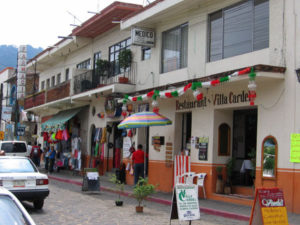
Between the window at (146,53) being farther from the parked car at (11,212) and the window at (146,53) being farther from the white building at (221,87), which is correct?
the parked car at (11,212)

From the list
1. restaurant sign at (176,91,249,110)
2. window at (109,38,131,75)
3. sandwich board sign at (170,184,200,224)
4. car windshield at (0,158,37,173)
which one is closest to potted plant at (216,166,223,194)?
restaurant sign at (176,91,249,110)

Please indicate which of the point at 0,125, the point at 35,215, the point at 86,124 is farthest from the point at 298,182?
the point at 0,125

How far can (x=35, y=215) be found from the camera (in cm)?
1088

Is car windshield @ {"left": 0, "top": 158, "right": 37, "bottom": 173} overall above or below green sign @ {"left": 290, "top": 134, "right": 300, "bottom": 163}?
A: below

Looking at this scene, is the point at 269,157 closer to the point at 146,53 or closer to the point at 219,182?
the point at 219,182

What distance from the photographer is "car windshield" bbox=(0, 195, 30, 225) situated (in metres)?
4.62

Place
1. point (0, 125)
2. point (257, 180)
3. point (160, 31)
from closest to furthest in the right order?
point (257, 180) < point (160, 31) < point (0, 125)

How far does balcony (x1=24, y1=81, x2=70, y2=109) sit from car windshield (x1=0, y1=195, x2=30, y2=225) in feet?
67.7

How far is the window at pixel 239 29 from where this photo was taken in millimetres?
13367

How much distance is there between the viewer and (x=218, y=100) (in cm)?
1478

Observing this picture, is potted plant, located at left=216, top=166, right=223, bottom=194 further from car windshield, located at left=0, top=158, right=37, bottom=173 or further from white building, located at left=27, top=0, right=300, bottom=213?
car windshield, located at left=0, top=158, right=37, bottom=173

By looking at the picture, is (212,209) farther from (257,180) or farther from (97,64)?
(97,64)

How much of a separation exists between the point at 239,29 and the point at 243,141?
3.84 m

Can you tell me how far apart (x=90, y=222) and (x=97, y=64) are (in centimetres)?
1357
